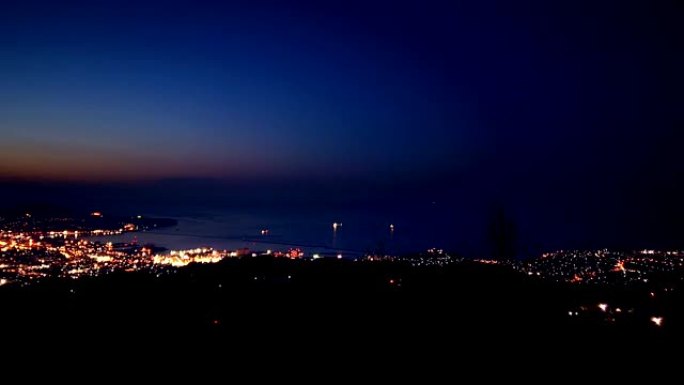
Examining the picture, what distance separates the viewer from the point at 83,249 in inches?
1310

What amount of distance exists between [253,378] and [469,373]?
427 cm

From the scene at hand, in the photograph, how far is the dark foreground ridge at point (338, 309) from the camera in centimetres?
1035

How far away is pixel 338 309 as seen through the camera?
12.3 metres

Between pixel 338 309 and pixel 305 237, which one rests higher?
pixel 338 309

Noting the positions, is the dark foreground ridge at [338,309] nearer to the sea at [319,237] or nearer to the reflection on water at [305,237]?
the sea at [319,237]

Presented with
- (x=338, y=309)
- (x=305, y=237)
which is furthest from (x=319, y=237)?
(x=338, y=309)

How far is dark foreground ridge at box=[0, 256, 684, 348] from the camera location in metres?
10.4

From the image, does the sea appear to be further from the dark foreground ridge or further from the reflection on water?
the dark foreground ridge

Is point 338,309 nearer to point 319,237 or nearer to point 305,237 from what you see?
point 319,237

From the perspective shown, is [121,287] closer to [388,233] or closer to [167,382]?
[167,382]

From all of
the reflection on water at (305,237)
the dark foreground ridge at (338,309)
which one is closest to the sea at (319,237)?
the reflection on water at (305,237)

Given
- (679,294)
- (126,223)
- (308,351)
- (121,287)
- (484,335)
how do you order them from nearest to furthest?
(308,351)
(484,335)
(679,294)
(121,287)
(126,223)

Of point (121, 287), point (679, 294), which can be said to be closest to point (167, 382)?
point (121, 287)

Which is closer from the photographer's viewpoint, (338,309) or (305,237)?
(338,309)
